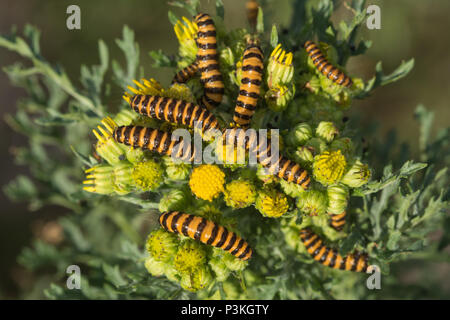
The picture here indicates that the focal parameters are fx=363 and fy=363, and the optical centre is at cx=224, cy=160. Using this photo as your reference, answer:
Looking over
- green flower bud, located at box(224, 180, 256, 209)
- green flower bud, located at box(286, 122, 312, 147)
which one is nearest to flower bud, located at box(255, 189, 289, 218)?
green flower bud, located at box(224, 180, 256, 209)

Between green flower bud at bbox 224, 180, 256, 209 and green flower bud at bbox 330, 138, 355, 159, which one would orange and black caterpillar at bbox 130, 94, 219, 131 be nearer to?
green flower bud at bbox 224, 180, 256, 209

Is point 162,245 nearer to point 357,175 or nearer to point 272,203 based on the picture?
point 272,203

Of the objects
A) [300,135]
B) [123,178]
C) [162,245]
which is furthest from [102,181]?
[300,135]

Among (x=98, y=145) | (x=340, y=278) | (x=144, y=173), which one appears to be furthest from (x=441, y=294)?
(x=98, y=145)

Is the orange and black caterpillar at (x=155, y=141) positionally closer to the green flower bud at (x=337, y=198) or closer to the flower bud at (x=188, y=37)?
the flower bud at (x=188, y=37)


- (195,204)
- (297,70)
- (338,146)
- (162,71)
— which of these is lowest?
(195,204)

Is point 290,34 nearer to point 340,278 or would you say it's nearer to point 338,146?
point 338,146
